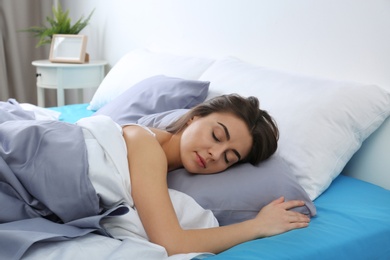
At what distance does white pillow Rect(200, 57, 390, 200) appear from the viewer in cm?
134

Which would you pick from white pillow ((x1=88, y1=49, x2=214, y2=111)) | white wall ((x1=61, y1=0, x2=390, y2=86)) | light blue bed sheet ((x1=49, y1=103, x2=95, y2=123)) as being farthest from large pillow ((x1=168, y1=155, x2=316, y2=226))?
light blue bed sheet ((x1=49, y1=103, x2=95, y2=123))

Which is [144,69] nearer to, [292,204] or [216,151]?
[216,151]

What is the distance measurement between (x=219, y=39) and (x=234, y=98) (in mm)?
822

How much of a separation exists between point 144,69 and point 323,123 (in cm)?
109

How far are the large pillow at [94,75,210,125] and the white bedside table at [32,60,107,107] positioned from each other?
1.01 metres

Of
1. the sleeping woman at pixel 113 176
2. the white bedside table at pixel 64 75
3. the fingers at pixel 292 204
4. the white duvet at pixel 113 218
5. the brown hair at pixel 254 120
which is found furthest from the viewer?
the white bedside table at pixel 64 75

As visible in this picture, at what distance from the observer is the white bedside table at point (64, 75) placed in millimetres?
2811

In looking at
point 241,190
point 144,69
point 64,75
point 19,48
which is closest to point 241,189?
point 241,190

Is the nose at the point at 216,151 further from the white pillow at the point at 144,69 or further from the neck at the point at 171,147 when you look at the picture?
the white pillow at the point at 144,69

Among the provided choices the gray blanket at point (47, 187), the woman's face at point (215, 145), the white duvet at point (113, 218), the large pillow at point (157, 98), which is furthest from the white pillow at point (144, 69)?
the gray blanket at point (47, 187)

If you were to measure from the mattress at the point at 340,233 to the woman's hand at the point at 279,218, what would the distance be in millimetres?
22

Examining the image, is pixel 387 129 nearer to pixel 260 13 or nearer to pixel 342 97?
pixel 342 97

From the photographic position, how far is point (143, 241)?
992 millimetres

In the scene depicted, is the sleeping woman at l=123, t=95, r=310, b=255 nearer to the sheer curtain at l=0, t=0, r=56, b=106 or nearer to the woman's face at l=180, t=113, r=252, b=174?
the woman's face at l=180, t=113, r=252, b=174
